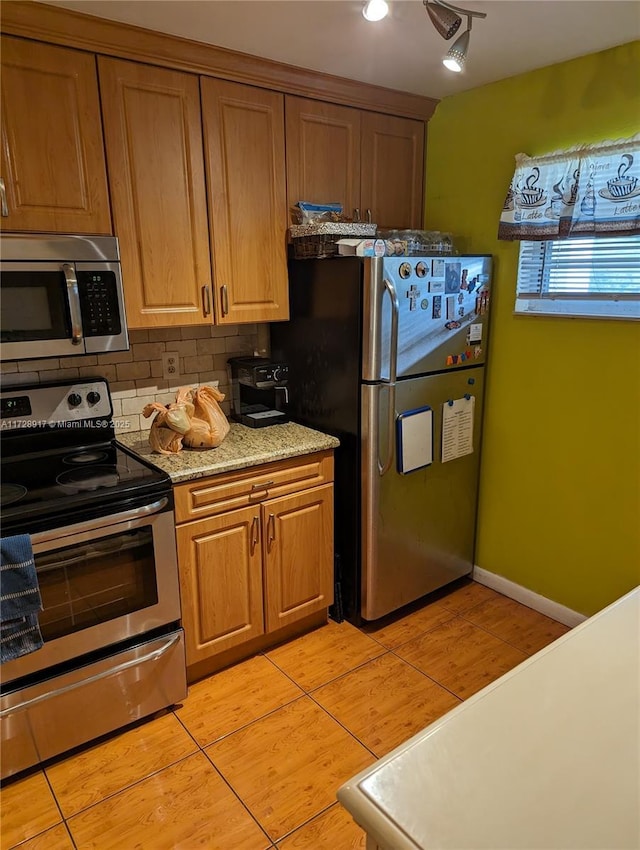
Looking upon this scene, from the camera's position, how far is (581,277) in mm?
2379

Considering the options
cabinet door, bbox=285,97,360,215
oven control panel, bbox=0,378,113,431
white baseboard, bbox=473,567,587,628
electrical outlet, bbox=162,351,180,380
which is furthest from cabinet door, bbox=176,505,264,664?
cabinet door, bbox=285,97,360,215

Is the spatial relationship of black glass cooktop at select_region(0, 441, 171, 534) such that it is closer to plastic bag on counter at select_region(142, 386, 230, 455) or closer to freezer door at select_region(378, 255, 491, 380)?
plastic bag on counter at select_region(142, 386, 230, 455)

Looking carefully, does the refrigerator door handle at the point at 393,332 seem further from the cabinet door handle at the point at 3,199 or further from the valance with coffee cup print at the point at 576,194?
the cabinet door handle at the point at 3,199

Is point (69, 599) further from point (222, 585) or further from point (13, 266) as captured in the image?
point (13, 266)

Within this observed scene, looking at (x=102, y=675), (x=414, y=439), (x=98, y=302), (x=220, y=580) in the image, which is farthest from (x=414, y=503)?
(x=98, y=302)

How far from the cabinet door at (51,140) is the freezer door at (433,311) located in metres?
1.07

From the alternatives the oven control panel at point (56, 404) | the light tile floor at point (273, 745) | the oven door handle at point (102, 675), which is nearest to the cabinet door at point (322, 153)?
the oven control panel at point (56, 404)

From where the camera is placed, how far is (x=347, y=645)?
2.54m

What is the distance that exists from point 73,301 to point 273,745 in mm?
1669

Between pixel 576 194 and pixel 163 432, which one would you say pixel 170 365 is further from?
pixel 576 194

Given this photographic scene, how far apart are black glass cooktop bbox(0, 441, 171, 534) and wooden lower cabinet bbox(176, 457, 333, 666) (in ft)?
0.59

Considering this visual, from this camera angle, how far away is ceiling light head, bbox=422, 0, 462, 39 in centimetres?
167

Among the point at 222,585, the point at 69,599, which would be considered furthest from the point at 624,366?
the point at 69,599

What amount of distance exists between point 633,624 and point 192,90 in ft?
7.23
